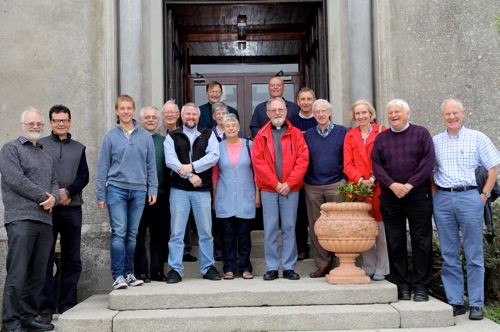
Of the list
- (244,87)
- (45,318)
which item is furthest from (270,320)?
(244,87)

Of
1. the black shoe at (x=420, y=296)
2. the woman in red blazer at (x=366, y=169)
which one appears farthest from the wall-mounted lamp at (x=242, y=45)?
the black shoe at (x=420, y=296)

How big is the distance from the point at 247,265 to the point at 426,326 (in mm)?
1865

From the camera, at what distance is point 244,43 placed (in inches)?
459

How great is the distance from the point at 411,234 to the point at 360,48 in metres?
3.04

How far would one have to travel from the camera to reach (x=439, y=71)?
24.1ft

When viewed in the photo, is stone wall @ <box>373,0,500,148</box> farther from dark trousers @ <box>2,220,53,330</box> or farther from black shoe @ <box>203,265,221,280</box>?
dark trousers @ <box>2,220,53,330</box>

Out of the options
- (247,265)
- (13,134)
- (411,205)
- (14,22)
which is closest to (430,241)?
(411,205)

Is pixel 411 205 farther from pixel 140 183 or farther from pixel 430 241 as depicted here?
pixel 140 183

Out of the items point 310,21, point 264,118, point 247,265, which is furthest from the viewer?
point 310,21

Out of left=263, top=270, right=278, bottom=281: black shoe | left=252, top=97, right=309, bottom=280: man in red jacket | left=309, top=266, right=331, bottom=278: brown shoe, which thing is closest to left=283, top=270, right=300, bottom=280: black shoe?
left=252, top=97, right=309, bottom=280: man in red jacket

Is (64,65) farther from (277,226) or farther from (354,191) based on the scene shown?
(354,191)

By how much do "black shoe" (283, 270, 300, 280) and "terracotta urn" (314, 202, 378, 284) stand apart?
348 mm

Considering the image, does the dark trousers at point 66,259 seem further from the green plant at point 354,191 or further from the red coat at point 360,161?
the red coat at point 360,161

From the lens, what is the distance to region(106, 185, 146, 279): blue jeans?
5535 mm
